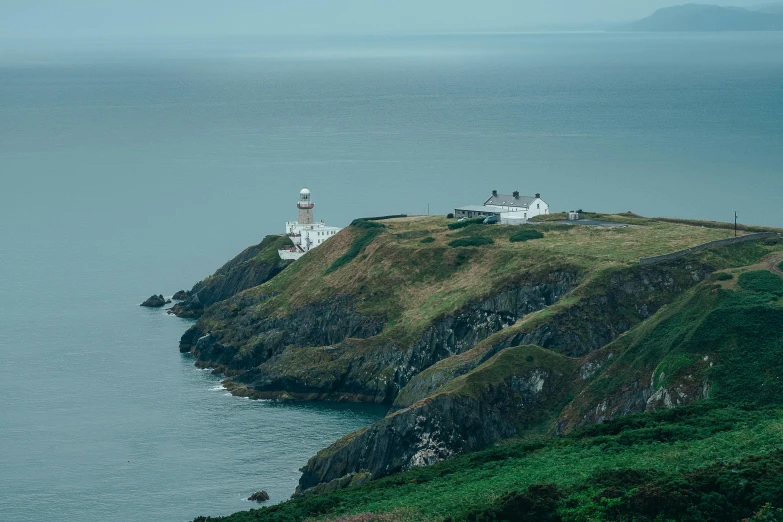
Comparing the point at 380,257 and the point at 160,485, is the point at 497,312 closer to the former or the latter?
the point at 380,257

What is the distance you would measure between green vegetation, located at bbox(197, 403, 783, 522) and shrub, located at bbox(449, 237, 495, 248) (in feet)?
164

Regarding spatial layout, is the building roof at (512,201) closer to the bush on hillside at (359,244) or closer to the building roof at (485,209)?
the building roof at (485,209)

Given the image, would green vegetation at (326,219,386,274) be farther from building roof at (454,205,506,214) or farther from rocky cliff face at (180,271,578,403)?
rocky cliff face at (180,271,578,403)

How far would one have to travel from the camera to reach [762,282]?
102375 millimetres

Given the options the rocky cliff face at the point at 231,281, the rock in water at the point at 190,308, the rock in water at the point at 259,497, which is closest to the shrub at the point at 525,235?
the rocky cliff face at the point at 231,281

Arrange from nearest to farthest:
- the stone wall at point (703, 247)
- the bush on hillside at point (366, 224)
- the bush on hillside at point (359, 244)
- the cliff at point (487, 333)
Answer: the cliff at point (487, 333) < the stone wall at point (703, 247) < the bush on hillside at point (359, 244) < the bush on hillside at point (366, 224)

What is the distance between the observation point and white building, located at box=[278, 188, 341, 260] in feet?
508

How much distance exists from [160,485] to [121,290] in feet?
220

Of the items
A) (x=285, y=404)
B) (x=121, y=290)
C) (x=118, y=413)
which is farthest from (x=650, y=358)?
(x=121, y=290)

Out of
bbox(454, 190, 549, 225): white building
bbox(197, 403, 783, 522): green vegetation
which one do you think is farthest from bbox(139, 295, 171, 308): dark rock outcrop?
bbox(197, 403, 783, 522): green vegetation

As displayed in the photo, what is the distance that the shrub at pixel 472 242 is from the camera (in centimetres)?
13338

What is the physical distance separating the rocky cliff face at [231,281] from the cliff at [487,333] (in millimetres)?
7402

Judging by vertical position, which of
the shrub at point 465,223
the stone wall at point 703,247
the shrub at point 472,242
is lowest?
the stone wall at point 703,247

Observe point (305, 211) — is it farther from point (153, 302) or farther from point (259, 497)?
point (259, 497)
